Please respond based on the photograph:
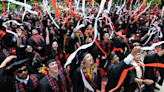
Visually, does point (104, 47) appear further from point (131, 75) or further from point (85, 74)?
point (85, 74)

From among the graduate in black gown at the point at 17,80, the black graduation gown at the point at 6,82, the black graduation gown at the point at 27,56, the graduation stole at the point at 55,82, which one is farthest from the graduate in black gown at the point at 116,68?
the black graduation gown at the point at 27,56

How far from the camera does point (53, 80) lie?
2.38 m

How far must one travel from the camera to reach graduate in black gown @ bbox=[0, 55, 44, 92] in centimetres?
198

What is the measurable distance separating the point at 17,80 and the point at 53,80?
69cm

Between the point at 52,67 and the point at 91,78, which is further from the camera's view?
the point at 91,78

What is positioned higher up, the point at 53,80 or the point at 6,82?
the point at 6,82

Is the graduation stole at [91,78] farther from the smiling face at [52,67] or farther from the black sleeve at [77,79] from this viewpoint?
the smiling face at [52,67]

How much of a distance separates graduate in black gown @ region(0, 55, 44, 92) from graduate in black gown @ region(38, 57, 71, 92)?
22 centimetres

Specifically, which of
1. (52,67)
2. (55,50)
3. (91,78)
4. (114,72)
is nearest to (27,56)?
(55,50)

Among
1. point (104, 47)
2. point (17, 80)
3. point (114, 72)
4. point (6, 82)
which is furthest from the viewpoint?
point (104, 47)

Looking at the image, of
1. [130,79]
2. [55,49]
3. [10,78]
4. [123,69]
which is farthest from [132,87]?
[10,78]

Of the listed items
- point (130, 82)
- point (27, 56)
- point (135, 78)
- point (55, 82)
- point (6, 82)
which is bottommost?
point (130, 82)

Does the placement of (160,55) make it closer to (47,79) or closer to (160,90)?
(160,90)

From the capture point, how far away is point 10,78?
6.81ft
